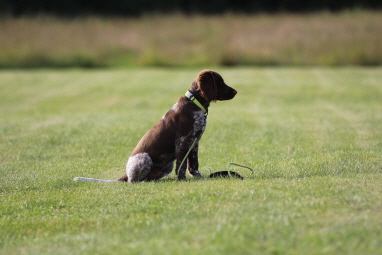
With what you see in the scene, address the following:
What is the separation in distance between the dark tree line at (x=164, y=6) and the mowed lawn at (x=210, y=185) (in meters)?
21.6

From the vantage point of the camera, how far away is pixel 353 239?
13.6 feet

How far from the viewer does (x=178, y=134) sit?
259 inches

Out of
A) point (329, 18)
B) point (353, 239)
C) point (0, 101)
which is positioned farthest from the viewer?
point (329, 18)

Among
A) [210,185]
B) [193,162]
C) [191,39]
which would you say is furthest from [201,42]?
[210,185]

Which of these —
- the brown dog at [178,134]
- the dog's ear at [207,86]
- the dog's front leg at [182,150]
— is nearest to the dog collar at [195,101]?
the brown dog at [178,134]

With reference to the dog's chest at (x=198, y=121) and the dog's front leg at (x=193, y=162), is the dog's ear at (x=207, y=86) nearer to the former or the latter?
the dog's chest at (x=198, y=121)

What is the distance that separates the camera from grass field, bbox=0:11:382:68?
81.0 ft

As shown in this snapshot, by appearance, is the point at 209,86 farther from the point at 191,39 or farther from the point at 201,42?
the point at 191,39

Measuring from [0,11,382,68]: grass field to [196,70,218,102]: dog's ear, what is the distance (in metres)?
18.4

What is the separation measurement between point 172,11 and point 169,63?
10.1m

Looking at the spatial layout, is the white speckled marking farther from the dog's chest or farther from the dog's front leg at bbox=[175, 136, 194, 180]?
the dog's chest

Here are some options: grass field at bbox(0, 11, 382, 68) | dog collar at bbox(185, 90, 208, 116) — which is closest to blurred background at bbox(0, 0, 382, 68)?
grass field at bbox(0, 11, 382, 68)

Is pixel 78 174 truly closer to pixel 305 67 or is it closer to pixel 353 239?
pixel 353 239

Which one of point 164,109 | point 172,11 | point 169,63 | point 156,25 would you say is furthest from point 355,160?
point 172,11
